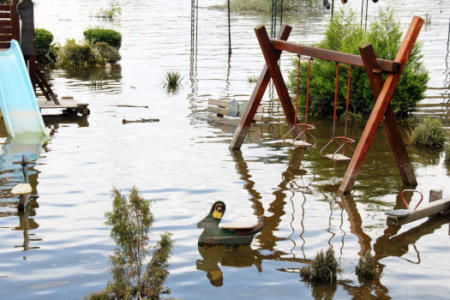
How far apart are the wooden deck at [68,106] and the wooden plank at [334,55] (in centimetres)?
619

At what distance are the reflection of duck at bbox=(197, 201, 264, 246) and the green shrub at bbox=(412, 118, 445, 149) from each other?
659 centimetres

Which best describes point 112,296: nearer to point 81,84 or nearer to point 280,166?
point 280,166

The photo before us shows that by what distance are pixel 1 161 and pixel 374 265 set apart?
7.10 m

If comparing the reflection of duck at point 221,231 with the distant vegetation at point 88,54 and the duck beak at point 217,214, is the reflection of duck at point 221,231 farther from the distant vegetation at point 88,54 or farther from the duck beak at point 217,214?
the distant vegetation at point 88,54

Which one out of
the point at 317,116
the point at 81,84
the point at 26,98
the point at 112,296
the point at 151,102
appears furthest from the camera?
the point at 81,84

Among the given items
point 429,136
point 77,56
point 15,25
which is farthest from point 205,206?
point 77,56

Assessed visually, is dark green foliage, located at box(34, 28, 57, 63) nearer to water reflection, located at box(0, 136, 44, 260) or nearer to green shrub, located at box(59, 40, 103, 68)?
green shrub, located at box(59, 40, 103, 68)

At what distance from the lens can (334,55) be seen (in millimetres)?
10117

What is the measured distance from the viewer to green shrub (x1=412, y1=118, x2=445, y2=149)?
12.8 m

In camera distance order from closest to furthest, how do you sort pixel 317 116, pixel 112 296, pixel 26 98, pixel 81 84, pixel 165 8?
pixel 112 296, pixel 26 98, pixel 317 116, pixel 81 84, pixel 165 8

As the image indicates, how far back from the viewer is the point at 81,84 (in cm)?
2108

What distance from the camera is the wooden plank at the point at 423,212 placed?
25.4 ft

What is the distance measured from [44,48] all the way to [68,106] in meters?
11.9

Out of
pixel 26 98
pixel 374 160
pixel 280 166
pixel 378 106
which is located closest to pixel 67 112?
pixel 26 98
